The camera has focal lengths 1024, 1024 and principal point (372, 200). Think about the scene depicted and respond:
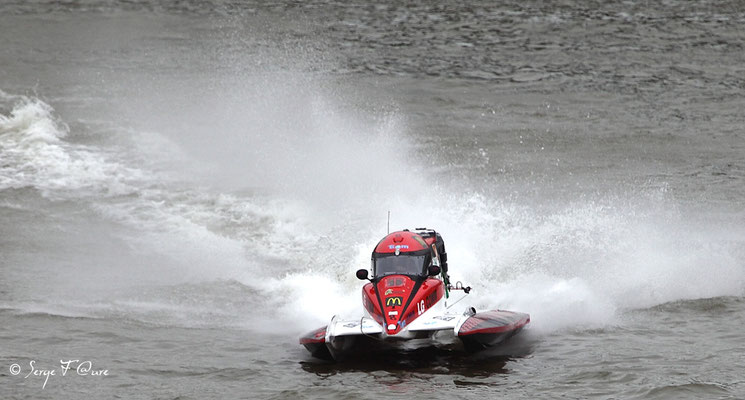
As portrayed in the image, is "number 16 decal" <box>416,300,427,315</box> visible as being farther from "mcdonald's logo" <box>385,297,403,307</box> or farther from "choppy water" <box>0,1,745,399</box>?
"choppy water" <box>0,1,745,399</box>

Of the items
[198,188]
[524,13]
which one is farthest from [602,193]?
[524,13]

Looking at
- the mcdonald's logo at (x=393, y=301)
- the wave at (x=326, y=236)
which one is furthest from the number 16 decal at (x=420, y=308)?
the wave at (x=326, y=236)

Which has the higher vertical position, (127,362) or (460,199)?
(460,199)

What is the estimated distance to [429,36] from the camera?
31.8 metres

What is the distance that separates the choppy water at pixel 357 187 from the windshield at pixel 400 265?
3.75 feet

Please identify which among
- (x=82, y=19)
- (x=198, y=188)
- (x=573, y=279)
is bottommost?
(x=573, y=279)

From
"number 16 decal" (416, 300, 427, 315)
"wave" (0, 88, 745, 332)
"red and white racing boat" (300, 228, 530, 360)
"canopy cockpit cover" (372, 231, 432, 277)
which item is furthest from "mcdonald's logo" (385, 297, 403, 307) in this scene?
"wave" (0, 88, 745, 332)

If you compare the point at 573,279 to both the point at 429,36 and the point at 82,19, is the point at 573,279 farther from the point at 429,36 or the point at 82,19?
the point at 82,19

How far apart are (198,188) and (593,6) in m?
17.9

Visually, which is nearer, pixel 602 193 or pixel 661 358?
pixel 661 358

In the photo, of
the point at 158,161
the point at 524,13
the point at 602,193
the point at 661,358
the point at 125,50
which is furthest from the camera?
the point at 524,13

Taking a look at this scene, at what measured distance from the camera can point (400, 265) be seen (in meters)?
13.8

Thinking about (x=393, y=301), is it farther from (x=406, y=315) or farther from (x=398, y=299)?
(x=406, y=315)

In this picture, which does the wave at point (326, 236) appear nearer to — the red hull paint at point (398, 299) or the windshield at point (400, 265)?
the windshield at point (400, 265)
